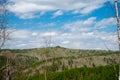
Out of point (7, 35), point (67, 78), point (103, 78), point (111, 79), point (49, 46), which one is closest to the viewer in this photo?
point (7, 35)

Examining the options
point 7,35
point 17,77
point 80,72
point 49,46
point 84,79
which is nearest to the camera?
point 7,35

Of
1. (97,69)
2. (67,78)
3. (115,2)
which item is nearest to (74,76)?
(67,78)

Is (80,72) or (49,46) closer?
(49,46)

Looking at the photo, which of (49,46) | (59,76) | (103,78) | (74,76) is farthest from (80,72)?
(49,46)

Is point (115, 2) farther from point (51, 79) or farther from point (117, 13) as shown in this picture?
point (51, 79)

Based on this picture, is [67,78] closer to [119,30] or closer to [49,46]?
[49,46]

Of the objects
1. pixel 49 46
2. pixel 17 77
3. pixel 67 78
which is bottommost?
pixel 67 78

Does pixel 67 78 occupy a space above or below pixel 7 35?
below

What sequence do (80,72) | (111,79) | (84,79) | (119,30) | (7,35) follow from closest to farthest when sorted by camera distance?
(7,35)
(119,30)
(111,79)
(84,79)
(80,72)

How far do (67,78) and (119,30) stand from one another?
124446 millimetres

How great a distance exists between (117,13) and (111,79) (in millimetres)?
94677

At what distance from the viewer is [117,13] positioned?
14375mm

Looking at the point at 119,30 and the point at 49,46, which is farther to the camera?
the point at 49,46

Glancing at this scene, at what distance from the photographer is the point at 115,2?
47.9 ft
